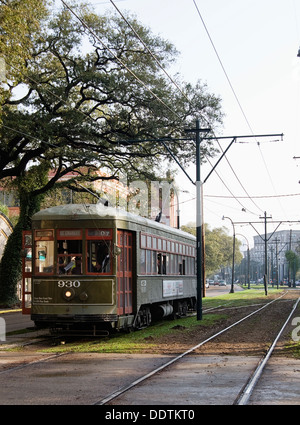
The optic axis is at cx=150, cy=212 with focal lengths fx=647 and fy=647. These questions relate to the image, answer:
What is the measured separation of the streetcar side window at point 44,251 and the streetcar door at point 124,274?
1.73 meters

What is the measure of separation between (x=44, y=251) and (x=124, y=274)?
2171 millimetres

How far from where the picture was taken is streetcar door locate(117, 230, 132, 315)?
54.2ft

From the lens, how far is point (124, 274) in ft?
55.5

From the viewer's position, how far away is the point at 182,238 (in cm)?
2488

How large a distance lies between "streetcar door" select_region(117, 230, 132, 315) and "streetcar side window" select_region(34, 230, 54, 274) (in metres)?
1.73

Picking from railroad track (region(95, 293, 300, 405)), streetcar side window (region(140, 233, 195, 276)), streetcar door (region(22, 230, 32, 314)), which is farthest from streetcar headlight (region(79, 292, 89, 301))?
railroad track (region(95, 293, 300, 405))

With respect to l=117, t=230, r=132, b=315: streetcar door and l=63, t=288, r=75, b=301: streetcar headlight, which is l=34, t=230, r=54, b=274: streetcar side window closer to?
l=63, t=288, r=75, b=301: streetcar headlight

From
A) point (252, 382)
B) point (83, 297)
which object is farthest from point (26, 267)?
point (252, 382)

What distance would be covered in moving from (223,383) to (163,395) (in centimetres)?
141

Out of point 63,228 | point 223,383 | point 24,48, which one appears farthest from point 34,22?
point 223,383

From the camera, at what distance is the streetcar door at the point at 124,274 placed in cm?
1652

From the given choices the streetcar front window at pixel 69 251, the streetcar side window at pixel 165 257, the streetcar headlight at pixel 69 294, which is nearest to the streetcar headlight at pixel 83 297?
the streetcar headlight at pixel 69 294

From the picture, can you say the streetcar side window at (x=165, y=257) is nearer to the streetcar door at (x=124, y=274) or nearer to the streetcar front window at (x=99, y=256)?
the streetcar door at (x=124, y=274)
